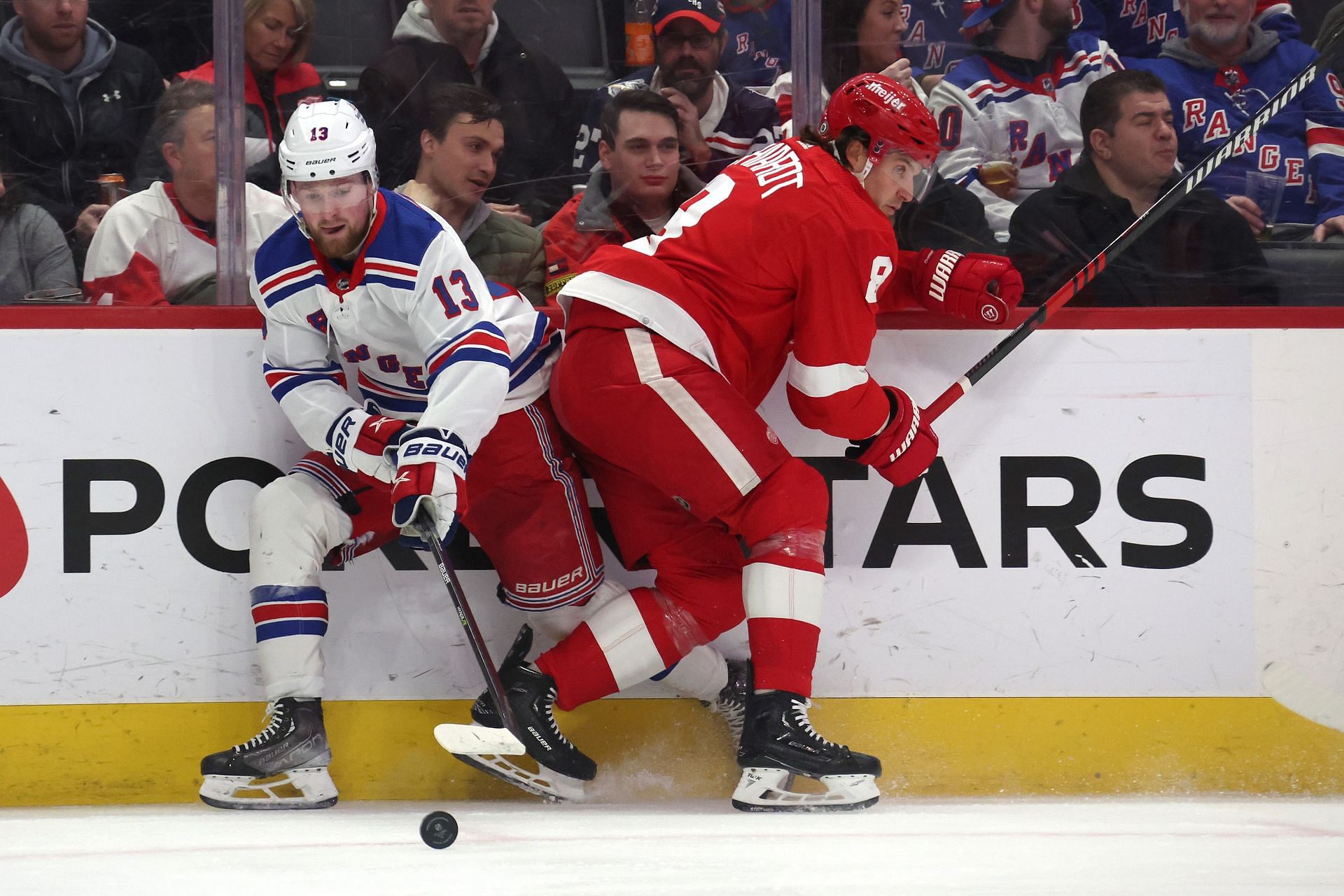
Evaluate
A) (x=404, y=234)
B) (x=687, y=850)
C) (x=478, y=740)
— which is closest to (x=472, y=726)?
(x=478, y=740)

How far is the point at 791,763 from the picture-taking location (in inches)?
91.3

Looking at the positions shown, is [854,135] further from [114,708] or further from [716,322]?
[114,708]

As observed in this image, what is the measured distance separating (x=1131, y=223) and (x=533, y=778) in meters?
1.70

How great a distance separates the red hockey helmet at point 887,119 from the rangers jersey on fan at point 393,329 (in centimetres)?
75

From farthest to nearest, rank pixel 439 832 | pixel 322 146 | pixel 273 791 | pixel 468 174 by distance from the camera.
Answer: pixel 468 174
pixel 273 791
pixel 322 146
pixel 439 832

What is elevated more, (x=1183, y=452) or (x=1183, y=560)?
(x=1183, y=452)

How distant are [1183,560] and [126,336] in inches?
87.4

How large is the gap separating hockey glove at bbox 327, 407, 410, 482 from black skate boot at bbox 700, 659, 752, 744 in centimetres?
83

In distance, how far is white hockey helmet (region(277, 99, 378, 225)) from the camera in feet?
7.22

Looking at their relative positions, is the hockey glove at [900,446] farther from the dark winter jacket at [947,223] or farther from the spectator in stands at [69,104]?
the spectator in stands at [69,104]

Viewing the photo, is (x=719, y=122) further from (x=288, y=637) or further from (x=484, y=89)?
(x=288, y=637)

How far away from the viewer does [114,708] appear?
2555mm

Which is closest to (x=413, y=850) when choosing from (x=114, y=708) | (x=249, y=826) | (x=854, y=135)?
(x=249, y=826)

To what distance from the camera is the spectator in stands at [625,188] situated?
8.73 ft
